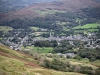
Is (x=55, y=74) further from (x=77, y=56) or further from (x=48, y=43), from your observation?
(x=48, y=43)

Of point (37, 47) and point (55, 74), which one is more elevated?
point (55, 74)

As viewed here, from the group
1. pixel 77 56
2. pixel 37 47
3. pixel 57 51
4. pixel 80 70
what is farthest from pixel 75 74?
pixel 37 47

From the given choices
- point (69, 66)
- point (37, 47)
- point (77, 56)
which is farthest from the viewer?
point (37, 47)

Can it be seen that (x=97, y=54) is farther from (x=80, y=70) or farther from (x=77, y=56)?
(x=80, y=70)

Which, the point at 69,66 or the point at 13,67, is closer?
the point at 13,67

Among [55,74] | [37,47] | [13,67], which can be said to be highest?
[13,67]

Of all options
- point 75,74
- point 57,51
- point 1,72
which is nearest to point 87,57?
point 57,51

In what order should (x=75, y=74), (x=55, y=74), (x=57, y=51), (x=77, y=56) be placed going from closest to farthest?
(x=55, y=74)
(x=75, y=74)
(x=77, y=56)
(x=57, y=51)

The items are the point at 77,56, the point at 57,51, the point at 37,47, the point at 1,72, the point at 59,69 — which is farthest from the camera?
the point at 37,47

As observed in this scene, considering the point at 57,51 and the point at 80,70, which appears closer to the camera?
the point at 80,70
